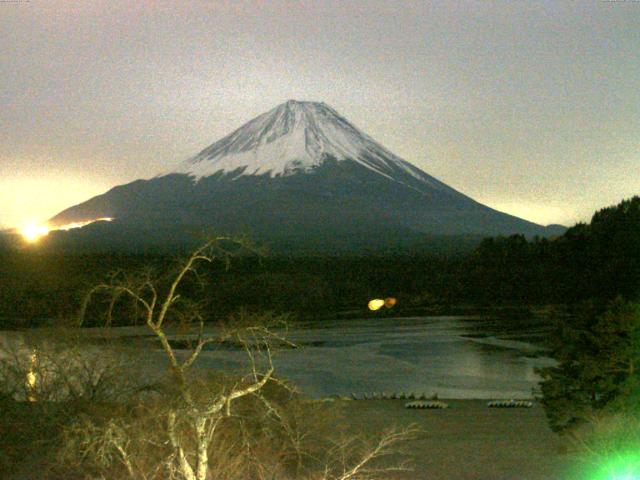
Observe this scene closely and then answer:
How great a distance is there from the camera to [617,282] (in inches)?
1796

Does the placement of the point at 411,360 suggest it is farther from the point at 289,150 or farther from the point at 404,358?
the point at 289,150

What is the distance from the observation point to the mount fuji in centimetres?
7606

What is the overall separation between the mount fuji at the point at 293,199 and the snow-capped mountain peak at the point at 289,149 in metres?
0.12

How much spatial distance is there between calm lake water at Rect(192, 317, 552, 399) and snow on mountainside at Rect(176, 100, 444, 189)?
53542 millimetres

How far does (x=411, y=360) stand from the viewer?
30.0 metres

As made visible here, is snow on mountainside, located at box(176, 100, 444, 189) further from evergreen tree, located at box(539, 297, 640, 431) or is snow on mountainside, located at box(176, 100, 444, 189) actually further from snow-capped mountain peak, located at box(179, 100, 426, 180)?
evergreen tree, located at box(539, 297, 640, 431)

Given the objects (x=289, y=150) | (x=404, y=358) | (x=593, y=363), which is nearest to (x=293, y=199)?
(x=289, y=150)

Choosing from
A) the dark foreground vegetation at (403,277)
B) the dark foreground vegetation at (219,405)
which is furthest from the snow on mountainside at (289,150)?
the dark foreground vegetation at (219,405)

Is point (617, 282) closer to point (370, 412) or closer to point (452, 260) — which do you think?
point (452, 260)

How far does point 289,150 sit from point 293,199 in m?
14.2

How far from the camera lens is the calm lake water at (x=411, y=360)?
2316cm

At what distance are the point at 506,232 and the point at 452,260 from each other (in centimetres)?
Result: 2445

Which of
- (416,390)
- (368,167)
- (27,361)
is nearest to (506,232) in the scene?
(368,167)

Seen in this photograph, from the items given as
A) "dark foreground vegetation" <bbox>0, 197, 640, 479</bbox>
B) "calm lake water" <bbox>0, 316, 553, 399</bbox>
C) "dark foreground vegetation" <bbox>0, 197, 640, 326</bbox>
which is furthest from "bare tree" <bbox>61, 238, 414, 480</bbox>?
"dark foreground vegetation" <bbox>0, 197, 640, 326</bbox>
